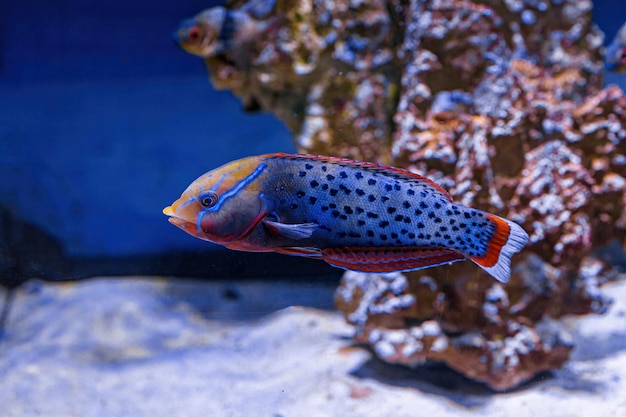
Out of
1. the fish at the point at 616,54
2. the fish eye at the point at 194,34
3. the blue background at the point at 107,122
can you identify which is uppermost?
the fish at the point at 616,54

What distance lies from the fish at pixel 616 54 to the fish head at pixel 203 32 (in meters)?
3.21

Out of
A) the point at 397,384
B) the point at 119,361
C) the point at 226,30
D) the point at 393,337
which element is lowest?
the point at 119,361

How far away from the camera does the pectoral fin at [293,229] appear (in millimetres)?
1610

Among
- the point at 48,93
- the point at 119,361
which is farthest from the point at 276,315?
the point at 48,93

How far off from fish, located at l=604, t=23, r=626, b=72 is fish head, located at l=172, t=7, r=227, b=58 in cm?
321

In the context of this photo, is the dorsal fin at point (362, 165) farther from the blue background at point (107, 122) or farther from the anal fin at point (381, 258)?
the blue background at point (107, 122)

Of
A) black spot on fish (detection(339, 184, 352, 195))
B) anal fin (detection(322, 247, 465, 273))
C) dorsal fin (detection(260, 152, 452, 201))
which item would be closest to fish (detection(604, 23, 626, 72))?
dorsal fin (detection(260, 152, 452, 201))

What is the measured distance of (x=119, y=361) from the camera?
152 inches

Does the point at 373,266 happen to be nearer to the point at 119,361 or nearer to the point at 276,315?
the point at 276,315

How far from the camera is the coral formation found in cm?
339

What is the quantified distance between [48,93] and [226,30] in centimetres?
244

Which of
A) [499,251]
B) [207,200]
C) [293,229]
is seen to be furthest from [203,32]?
[499,251]

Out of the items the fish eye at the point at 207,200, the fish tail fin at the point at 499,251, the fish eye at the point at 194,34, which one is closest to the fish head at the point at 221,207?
the fish eye at the point at 207,200

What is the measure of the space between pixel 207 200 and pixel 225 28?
9.47 feet
